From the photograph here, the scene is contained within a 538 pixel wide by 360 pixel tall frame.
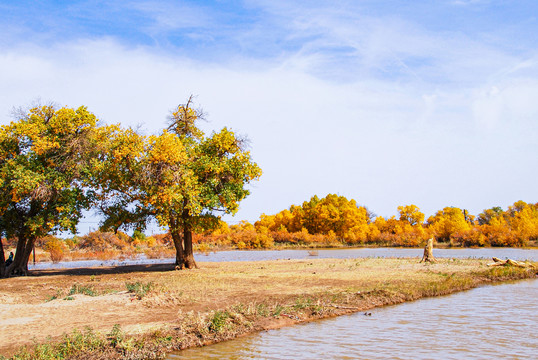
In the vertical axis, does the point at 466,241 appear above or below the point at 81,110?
below

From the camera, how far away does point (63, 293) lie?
16688mm

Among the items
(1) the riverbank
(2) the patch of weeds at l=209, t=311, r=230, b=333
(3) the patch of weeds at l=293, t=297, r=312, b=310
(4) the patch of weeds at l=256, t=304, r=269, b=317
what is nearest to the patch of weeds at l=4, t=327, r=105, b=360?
(1) the riverbank

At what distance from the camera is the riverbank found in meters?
10.0

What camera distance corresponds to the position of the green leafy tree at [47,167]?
2388cm

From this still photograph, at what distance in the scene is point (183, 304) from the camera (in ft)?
47.3

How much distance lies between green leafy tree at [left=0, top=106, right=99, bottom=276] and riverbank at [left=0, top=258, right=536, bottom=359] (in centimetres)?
332

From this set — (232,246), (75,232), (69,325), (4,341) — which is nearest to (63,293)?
(69,325)

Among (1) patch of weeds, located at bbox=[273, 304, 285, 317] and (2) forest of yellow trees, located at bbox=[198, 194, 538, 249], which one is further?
(2) forest of yellow trees, located at bbox=[198, 194, 538, 249]

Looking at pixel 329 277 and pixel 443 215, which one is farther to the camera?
pixel 443 215

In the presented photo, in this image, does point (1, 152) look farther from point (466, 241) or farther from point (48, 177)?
point (466, 241)

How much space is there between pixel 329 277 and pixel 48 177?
15.4 m

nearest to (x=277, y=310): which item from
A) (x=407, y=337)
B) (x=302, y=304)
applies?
(x=302, y=304)

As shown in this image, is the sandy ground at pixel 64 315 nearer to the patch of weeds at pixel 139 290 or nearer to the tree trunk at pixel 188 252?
the patch of weeds at pixel 139 290

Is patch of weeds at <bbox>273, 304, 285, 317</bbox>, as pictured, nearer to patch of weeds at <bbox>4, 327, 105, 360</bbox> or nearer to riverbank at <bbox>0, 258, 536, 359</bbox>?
riverbank at <bbox>0, 258, 536, 359</bbox>
